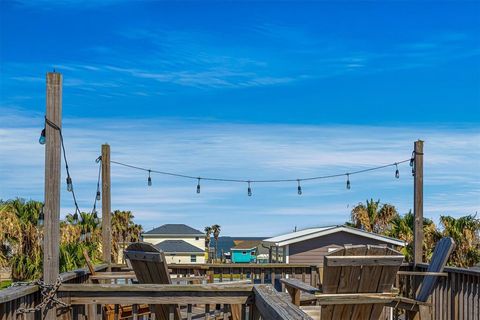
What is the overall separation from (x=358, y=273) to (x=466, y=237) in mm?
19252

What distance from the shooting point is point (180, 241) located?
44.2m

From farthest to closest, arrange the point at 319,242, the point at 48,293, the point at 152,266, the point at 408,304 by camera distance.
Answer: the point at 319,242 → the point at 408,304 → the point at 152,266 → the point at 48,293

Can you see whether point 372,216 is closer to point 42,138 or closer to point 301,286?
point 301,286

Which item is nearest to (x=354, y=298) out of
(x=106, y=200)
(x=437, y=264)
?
(x=437, y=264)

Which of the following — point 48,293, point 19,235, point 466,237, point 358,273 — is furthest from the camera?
point 19,235

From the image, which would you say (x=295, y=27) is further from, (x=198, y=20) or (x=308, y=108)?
(x=308, y=108)

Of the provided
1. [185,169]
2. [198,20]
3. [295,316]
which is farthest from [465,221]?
[295,316]

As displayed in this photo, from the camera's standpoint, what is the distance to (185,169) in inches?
604

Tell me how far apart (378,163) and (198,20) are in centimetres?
477

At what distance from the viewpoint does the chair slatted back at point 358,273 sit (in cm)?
504

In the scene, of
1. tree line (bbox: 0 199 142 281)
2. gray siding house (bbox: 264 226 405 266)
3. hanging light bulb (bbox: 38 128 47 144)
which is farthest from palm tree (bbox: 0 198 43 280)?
hanging light bulb (bbox: 38 128 47 144)

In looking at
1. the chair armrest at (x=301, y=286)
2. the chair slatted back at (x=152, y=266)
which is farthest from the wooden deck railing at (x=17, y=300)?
the chair armrest at (x=301, y=286)

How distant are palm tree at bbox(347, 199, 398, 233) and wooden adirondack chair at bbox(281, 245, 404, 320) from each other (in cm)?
2586

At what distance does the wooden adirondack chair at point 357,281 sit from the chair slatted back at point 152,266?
3.26 ft
